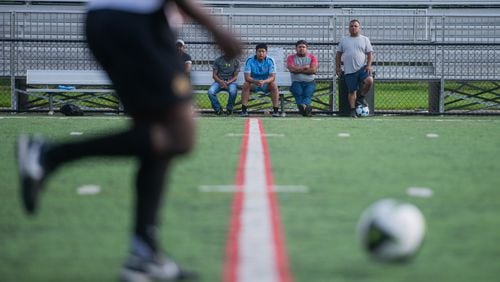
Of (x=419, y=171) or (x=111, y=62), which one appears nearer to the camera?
(x=111, y=62)

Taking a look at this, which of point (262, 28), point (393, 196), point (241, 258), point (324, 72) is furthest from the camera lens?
point (262, 28)

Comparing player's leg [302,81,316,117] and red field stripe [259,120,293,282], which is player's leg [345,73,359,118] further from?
red field stripe [259,120,293,282]

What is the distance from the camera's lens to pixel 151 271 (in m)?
4.67

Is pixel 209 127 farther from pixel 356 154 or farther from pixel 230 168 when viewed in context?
pixel 230 168

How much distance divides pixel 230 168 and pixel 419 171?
5.29 ft

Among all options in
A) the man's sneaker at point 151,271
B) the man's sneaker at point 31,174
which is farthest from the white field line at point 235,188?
the man's sneaker at point 151,271

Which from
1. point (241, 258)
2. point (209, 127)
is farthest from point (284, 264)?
point (209, 127)

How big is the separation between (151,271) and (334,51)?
1748cm

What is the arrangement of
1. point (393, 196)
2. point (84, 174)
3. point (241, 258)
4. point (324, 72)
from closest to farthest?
1. point (241, 258)
2. point (393, 196)
3. point (84, 174)
4. point (324, 72)

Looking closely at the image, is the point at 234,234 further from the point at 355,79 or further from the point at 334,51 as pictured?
the point at 334,51

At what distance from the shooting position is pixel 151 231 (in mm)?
4750

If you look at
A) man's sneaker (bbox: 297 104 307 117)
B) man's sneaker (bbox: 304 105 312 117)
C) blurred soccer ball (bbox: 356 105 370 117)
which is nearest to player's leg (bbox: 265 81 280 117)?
man's sneaker (bbox: 297 104 307 117)

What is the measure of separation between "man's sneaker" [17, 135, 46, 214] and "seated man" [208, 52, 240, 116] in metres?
15.1

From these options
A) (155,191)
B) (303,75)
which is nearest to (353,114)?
(303,75)
